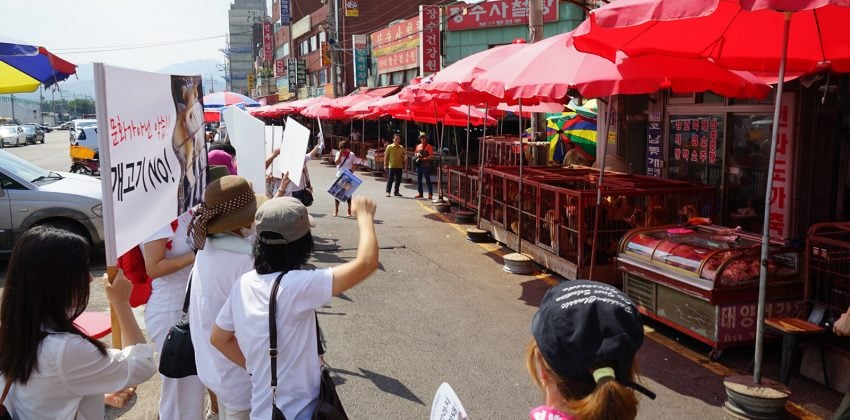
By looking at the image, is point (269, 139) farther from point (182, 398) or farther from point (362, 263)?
point (362, 263)

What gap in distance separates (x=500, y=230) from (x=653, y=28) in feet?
18.5

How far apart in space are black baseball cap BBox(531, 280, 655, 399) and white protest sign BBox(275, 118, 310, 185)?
4.13 m

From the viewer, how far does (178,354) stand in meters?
3.39

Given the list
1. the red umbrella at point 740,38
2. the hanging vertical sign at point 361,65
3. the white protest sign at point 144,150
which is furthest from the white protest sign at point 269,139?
the hanging vertical sign at point 361,65

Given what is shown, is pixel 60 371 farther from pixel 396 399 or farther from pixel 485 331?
pixel 485 331

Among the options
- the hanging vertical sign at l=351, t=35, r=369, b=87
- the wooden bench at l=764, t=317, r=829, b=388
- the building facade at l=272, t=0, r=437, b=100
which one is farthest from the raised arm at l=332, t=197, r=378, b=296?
the hanging vertical sign at l=351, t=35, r=369, b=87

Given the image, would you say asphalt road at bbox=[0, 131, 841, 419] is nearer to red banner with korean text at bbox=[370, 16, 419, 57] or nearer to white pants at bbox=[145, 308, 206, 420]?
white pants at bbox=[145, 308, 206, 420]

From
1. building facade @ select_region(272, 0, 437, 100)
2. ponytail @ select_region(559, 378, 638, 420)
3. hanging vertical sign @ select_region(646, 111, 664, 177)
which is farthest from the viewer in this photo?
building facade @ select_region(272, 0, 437, 100)

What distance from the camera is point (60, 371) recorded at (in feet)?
7.75

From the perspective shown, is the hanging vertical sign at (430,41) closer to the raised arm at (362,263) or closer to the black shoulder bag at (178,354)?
the black shoulder bag at (178,354)

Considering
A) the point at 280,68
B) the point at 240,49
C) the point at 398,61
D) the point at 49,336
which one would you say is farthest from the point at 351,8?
the point at 240,49

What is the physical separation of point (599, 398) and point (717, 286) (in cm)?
447

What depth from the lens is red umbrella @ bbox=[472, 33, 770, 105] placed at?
22.2ft

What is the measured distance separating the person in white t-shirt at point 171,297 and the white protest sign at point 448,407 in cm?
218
